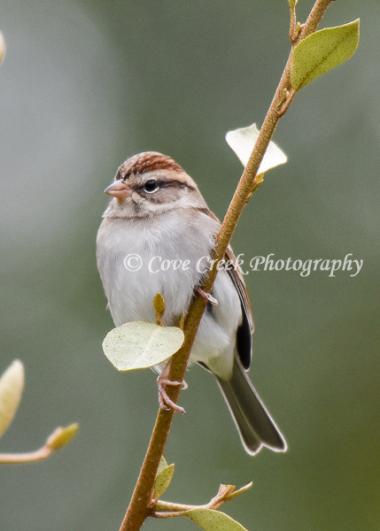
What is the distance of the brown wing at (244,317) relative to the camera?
318 centimetres

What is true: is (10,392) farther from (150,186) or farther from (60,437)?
(150,186)

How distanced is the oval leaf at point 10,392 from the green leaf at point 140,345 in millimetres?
427

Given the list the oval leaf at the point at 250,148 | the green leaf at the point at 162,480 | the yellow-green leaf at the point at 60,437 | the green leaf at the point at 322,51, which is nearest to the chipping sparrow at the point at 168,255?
the oval leaf at the point at 250,148

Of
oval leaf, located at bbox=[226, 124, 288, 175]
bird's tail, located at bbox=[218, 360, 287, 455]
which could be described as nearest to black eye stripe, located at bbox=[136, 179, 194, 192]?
bird's tail, located at bbox=[218, 360, 287, 455]

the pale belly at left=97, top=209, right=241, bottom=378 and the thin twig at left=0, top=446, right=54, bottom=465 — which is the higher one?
the pale belly at left=97, top=209, right=241, bottom=378

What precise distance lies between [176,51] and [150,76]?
0.31m

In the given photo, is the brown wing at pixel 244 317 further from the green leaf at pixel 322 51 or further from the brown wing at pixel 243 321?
the green leaf at pixel 322 51

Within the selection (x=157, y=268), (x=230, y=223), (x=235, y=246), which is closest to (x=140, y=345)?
(x=230, y=223)

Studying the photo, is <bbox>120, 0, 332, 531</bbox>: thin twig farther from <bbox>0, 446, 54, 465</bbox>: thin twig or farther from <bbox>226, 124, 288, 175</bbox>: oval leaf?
<bbox>0, 446, 54, 465</bbox>: thin twig

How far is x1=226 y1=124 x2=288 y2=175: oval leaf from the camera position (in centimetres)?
159

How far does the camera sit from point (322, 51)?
→ 124 cm

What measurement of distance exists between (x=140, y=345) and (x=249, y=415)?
2291mm

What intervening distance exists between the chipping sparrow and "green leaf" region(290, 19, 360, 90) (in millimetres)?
1436

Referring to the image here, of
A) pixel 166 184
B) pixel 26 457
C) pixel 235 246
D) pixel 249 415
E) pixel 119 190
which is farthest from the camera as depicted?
pixel 235 246
